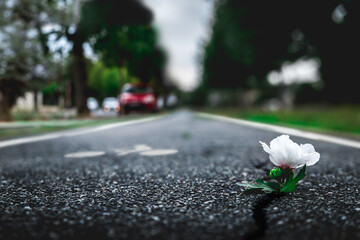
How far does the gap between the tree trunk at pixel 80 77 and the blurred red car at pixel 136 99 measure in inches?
139

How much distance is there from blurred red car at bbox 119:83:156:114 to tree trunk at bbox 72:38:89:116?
353 centimetres

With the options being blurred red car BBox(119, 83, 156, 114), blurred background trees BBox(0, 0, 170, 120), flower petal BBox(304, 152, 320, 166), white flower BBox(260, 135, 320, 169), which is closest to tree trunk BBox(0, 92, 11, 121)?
blurred background trees BBox(0, 0, 170, 120)

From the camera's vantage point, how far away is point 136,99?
21.7 metres

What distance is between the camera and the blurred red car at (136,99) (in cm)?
2149

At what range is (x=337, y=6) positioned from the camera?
21.3 meters

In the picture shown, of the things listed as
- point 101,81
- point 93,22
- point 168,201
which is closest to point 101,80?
point 101,81

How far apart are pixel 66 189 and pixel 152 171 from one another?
2.85ft

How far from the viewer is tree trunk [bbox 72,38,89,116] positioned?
17484mm

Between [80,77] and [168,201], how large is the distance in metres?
16.8

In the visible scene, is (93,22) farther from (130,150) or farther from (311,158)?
(311,158)

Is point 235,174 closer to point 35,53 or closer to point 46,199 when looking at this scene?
point 46,199

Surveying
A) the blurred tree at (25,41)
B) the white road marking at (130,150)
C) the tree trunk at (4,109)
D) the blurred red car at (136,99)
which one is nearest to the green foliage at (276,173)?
the white road marking at (130,150)

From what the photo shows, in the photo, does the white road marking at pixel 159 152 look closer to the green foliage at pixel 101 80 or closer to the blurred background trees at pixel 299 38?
the blurred background trees at pixel 299 38

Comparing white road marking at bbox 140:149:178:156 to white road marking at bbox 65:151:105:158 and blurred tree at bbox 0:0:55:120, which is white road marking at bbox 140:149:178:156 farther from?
blurred tree at bbox 0:0:55:120
